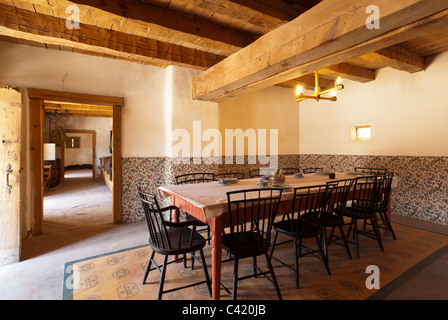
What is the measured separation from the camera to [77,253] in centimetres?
269

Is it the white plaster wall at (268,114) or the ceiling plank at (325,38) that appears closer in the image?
the ceiling plank at (325,38)

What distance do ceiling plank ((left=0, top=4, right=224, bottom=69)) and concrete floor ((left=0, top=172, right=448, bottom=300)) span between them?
7.87 ft

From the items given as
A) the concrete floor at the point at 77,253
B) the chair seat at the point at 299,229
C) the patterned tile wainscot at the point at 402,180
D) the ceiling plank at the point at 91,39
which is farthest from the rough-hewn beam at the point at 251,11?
the concrete floor at the point at 77,253

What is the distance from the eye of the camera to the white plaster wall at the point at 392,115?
3.71m

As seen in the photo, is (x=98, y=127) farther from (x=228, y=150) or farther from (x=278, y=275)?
(x=278, y=275)

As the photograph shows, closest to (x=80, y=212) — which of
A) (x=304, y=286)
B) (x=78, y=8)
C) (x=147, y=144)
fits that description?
(x=147, y=144)

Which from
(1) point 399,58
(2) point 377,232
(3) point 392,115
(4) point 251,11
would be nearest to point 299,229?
(2) point 377,232

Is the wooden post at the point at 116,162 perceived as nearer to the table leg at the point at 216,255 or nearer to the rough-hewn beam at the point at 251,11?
the rough-hewn beam at the point at 251,11

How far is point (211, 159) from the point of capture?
13.3ft

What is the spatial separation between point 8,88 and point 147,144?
1.86m

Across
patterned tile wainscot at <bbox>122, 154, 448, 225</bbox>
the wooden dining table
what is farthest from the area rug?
patterned tile wainscot at <bbox>122, 154, 448, 225</bbox>

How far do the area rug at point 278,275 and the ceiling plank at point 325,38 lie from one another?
2.05m

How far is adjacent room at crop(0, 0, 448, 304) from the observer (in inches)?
75.4

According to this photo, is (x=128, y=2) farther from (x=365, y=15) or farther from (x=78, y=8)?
(x=365, y=15)
